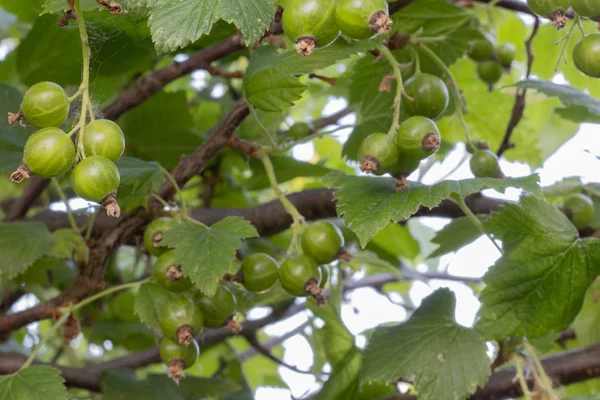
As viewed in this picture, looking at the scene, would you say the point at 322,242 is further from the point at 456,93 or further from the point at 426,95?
the point at 456,93

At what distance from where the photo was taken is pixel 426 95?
58.3 inches

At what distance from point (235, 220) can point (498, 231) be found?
23.3 inches

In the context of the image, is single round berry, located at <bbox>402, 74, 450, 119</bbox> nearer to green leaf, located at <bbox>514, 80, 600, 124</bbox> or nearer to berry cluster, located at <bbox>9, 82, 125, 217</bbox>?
green leaf, located at <bbox>514, 80, 600, 124</bbox>

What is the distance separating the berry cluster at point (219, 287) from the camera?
1380 millimetres

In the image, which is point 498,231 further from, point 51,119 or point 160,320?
point 51,119

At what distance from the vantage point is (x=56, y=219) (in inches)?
86.0

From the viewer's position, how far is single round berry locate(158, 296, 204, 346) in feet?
4.48

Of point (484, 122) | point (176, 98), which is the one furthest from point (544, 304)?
point (176, 98)

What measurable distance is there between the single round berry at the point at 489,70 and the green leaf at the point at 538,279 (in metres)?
0.83

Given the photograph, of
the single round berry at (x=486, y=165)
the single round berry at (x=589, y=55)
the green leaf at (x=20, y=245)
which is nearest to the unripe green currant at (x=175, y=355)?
the green leaf at (x=20, y=245)

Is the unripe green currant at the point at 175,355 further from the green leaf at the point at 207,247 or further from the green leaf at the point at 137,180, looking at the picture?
the green leaf at the point at 137,180

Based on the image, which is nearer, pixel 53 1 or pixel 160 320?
pixel 53 1

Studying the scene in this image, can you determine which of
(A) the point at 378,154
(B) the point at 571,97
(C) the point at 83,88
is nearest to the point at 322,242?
(A) the point at 378,154

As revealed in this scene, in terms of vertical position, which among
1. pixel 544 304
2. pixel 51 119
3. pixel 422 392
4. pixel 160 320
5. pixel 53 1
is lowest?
pixel 422 392
